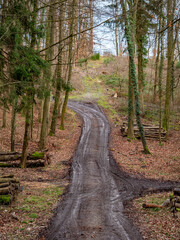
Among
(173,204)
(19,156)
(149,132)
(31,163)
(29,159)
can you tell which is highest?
(149,132)

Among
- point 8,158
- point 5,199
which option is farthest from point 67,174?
point 5,199

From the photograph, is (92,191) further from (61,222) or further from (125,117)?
(125,117)

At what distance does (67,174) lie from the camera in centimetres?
1220

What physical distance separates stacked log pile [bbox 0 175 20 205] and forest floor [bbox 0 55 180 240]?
0.24 meters

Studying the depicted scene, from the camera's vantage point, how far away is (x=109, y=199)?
912 cm

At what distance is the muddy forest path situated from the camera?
21.3 ft

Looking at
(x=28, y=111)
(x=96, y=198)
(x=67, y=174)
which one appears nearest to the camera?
(x=96, y=198)

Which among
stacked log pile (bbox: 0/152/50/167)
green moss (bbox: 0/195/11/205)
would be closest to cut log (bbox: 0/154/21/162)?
stacked log pile (bbox: 0/152/50/167)

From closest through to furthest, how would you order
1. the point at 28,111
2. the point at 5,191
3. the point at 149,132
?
1. the point at 5,191
2. the point at 28,111
3. the point at 149,132

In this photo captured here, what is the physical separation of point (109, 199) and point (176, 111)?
872 inches

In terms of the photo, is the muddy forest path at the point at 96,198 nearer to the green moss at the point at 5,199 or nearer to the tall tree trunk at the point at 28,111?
the green moss at the point at 5,199

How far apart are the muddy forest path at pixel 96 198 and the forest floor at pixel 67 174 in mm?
430

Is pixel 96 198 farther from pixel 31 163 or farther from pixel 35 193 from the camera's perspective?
pixel 31 163

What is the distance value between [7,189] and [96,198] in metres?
3.64
